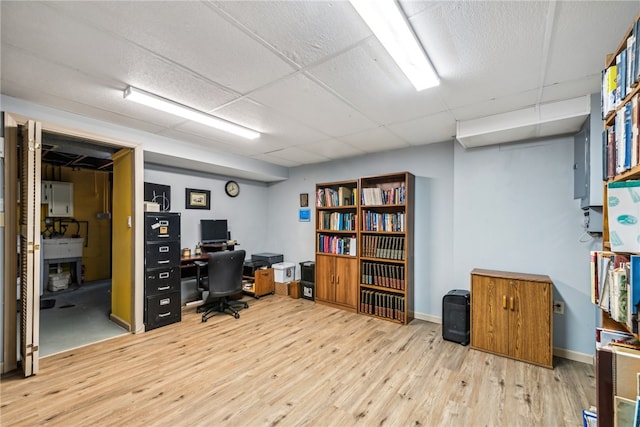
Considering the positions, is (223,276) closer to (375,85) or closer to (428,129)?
(375,85)

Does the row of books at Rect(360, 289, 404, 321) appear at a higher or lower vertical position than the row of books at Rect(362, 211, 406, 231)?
lower

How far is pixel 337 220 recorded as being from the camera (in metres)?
4.42

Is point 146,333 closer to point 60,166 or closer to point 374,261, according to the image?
point 374,261

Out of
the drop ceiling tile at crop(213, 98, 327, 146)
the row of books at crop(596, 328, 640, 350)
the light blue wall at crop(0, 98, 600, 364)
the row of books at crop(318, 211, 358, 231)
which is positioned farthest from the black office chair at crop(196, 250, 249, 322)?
the row of books at crop(596, 328, 640, 350)

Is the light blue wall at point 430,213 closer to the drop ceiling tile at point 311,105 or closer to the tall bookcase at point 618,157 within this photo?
the drop ceiling tile at point 311,105

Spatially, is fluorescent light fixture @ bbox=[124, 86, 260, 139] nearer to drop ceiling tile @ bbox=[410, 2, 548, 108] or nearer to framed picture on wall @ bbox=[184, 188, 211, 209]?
framed picture on wall @ bbox=[184, 188, 211, 209]

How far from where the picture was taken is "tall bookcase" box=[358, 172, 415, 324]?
366 centimetres

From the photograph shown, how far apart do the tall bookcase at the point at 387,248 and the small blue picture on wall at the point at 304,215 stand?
4.54ft

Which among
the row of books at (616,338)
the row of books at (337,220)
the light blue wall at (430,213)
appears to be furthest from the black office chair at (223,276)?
the row of books at (616,338)

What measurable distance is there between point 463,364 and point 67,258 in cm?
706

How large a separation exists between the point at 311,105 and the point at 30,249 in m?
2.77

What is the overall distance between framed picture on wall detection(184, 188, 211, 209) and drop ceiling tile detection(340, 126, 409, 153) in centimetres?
270

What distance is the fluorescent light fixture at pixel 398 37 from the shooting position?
4.50 feet

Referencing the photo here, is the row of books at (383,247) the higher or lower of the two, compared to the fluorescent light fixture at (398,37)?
lower
